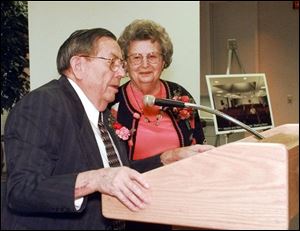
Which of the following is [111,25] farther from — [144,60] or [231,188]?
[231,188]

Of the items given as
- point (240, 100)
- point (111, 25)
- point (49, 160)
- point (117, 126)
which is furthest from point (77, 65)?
point (240, 100)

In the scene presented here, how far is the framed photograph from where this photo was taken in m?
2.59

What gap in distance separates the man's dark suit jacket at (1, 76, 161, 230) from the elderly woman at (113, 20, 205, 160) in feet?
1.94

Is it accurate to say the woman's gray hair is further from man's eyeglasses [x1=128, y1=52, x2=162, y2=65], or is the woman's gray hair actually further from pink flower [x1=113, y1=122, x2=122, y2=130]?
pink flower [x1=113, y1=122, x2=122, y2=130]

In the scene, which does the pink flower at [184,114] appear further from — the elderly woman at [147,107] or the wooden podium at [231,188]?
the wooden podium at [231,188]

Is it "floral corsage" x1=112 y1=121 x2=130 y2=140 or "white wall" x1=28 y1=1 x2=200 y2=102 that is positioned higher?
"white wall" x1=28 y1=1 x2=200 y2=102

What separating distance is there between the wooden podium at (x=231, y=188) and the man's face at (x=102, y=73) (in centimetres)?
55

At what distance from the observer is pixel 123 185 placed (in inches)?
38.5

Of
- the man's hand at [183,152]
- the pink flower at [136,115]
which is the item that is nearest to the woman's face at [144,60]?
the pink flower at [136,115]

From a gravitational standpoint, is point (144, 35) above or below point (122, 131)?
above

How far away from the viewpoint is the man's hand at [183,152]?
59.7 inches

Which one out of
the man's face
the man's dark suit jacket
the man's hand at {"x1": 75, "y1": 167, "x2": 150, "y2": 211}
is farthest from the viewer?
the man's face

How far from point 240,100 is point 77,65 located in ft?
4.58

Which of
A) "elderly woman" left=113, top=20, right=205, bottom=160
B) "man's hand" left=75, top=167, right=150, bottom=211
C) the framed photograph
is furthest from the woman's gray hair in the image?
"man's hand" left=75, top=167, right=150, bottom=211
